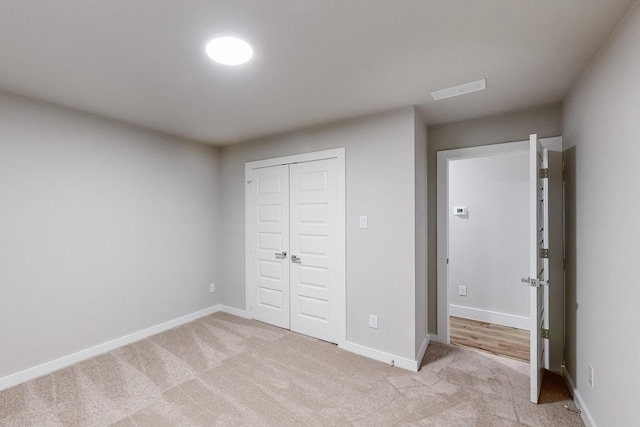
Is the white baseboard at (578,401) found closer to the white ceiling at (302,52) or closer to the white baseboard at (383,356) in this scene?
the white baseboard at (383,356)

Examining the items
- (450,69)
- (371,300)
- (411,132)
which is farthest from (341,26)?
(371,300)

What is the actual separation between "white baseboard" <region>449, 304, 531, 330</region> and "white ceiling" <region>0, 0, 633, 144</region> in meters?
2.72

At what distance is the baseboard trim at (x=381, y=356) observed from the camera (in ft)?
8.70

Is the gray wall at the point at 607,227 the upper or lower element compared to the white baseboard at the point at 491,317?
upper

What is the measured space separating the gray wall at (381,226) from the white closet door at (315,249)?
0.20 m

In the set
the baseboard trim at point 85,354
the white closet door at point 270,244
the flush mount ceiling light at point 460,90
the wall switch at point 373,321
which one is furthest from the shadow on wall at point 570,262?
the baseboard trim at point 85,354

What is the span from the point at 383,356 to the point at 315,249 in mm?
1304

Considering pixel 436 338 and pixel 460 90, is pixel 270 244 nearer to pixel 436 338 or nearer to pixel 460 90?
pixel 436 338

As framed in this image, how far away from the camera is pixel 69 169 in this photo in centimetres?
276

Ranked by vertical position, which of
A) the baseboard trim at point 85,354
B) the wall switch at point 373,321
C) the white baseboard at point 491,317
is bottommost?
the white baseboard at point 491,317

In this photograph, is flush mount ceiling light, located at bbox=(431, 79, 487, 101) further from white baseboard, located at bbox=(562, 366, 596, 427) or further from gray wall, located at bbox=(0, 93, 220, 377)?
gray wall, located at bbox=(0, 93, 220, 377)

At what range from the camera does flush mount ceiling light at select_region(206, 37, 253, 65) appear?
5.62 ft

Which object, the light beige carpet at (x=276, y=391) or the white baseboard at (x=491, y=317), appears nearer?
the light beige carpet at (x=276, y=391)

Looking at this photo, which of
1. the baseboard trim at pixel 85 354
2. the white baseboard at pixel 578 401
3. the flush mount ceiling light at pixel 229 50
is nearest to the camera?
the flush mount ceiling light at pixel 229 50
